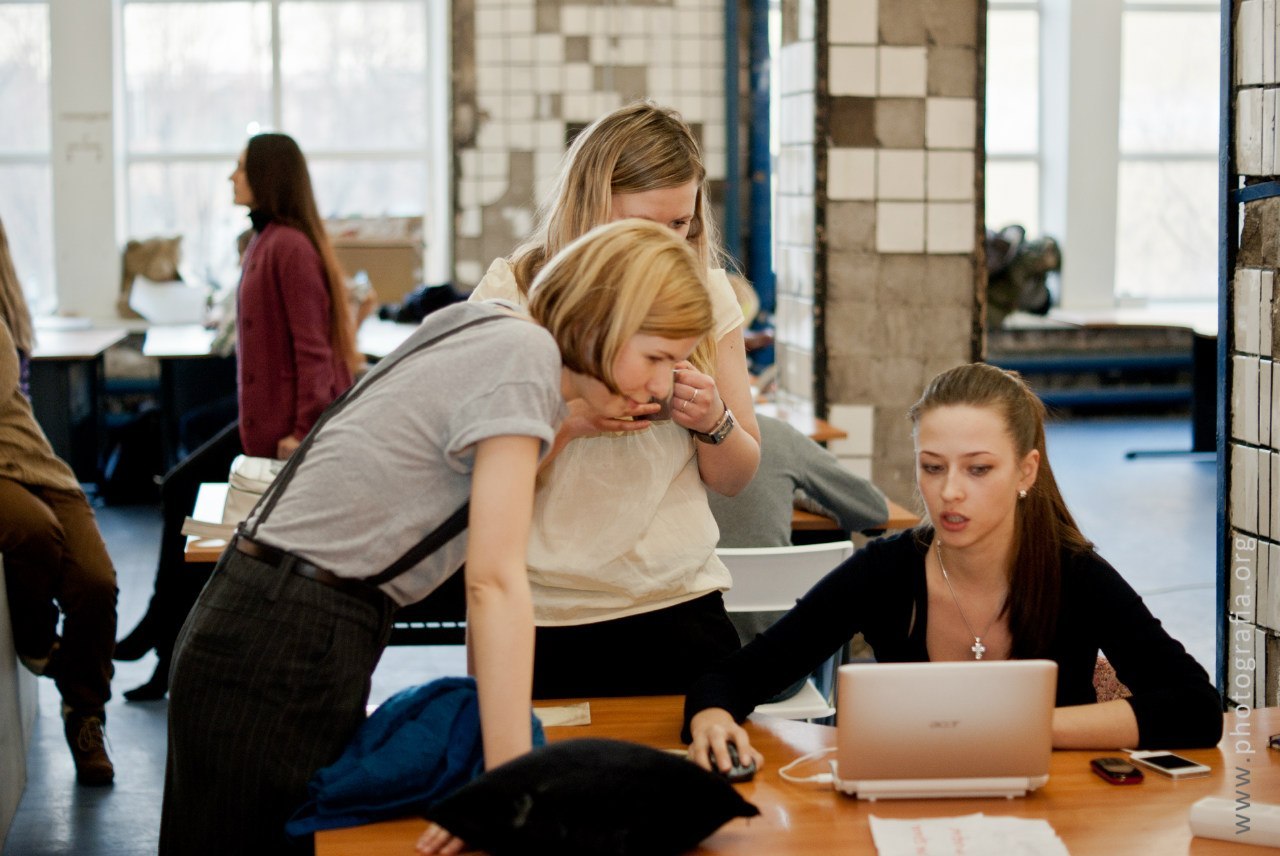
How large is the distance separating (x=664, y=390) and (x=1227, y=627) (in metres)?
1.55

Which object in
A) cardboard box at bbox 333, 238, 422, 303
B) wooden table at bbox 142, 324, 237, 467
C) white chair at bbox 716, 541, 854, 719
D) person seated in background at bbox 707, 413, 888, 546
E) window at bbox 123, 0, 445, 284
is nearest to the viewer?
white chair at bbox 716, 541, 854, 719

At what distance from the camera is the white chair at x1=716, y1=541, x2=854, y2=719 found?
9.18ft

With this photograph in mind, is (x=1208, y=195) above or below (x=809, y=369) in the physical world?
above

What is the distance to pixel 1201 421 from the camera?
8.06 m

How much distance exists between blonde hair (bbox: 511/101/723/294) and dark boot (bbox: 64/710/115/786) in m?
2.24

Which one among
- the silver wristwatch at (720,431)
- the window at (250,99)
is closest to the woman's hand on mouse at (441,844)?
the silver wristwatch at (720,431)

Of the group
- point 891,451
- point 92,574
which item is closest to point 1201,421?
point 891,451

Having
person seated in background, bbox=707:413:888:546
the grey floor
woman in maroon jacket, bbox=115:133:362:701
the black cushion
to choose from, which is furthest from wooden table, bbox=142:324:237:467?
the black cushion

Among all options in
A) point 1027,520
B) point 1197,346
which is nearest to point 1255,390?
point 1027,520

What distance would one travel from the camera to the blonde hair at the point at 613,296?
165 cm

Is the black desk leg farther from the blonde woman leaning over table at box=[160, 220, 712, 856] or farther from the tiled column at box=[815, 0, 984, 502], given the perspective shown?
the blonde woman leaning over table at box=[160, 220, 712, 856]

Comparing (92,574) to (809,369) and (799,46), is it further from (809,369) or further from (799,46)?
(799,46)

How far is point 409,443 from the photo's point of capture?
5.32 feet

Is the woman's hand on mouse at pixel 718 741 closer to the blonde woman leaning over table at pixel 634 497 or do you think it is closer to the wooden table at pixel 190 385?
the blonde woman leaning over table at pixel 634 497
